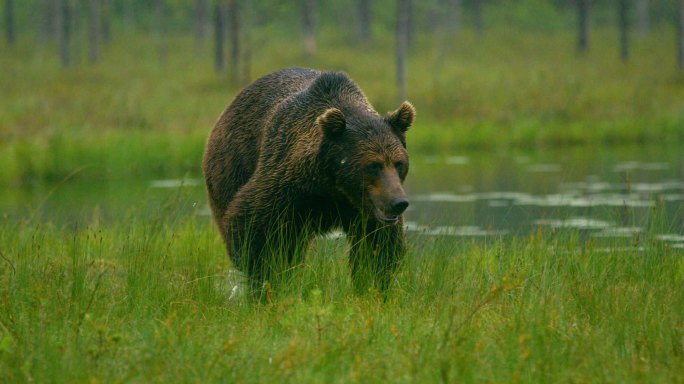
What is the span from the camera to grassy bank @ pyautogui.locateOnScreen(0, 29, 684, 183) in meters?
21.0

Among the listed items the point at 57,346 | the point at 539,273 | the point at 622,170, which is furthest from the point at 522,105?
the point at 57,346

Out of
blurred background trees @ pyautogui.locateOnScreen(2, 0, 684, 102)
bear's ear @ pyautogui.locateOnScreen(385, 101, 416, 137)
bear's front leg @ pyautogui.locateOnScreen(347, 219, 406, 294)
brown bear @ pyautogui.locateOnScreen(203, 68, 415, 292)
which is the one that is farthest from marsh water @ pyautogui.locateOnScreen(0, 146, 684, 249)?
blurred background trees @ pyautogui.locateOnScreen(2, 0, 684, 102)

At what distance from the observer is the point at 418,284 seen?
22.2ft

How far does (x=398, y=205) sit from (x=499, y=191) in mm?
11043

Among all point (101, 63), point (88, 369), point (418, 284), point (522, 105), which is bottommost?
point (101, 63)

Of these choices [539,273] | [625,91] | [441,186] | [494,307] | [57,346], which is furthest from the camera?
[625,91]

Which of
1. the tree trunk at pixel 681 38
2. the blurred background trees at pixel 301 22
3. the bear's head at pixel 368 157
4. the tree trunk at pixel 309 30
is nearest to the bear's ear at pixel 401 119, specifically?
the bear's head at pixel 368 157

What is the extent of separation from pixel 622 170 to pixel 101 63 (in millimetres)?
30785

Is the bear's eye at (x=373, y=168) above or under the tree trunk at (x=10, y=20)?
above

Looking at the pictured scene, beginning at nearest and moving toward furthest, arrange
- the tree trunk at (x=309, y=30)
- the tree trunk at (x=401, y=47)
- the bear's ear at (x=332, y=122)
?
the bear's ear at (x=332, y=122)
the tree trunk at (x=401, y=47)
the tree trunk at (x=309, y=30)

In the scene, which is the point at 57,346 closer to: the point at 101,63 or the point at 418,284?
the point at 418,284

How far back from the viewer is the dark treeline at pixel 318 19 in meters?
44.6

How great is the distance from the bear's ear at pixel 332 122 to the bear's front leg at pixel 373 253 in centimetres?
68

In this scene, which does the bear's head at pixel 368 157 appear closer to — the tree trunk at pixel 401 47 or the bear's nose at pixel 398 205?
the bear's nose at pixel 398 205
